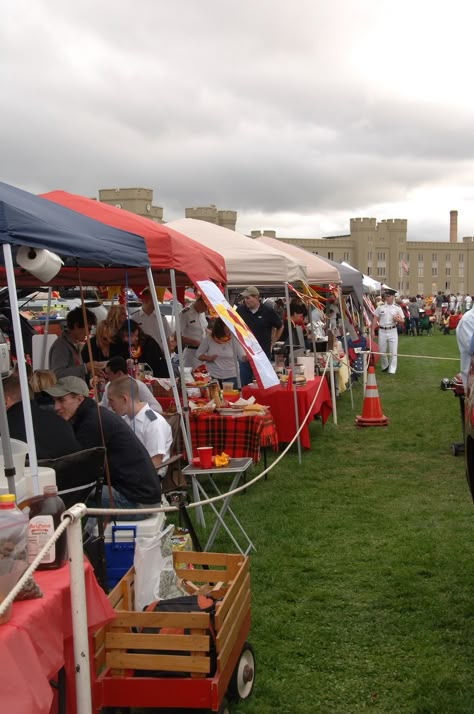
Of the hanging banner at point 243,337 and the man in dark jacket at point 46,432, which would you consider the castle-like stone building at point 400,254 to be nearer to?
the hanging banner at point 243,337

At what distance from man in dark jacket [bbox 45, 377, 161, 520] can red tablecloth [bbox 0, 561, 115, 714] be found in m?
1.75

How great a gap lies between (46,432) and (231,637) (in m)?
1.60

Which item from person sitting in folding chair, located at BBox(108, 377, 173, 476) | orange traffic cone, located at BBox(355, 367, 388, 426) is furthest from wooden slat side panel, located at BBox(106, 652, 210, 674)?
orange traffic cone, located at BBox(355, 367, 388, 426)

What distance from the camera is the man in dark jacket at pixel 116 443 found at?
14.8 ft

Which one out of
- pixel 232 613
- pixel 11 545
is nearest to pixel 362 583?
pixel 232 613

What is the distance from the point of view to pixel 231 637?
3176 millimetres

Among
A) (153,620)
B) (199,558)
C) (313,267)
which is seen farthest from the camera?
(313,267)

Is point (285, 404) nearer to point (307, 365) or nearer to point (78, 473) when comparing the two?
point (307, 365)

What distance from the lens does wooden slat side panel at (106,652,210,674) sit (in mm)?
2916

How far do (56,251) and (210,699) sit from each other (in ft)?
7.70

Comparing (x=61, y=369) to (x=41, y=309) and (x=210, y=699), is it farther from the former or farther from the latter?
(x=41, y=309)

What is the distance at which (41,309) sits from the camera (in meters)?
24.4

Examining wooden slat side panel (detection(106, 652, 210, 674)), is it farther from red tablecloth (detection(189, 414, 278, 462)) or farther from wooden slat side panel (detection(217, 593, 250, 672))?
red tablecloth (detection(189, 414, 278, 462))

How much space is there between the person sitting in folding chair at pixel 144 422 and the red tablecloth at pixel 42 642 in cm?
258
